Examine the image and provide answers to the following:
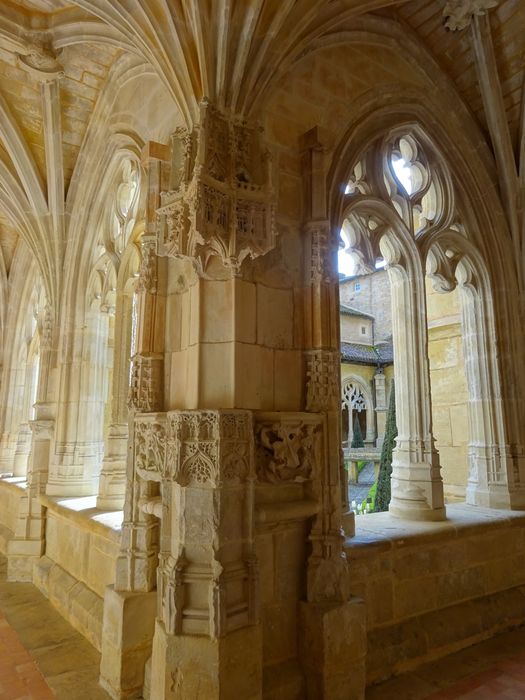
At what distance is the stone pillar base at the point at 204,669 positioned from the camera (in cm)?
238

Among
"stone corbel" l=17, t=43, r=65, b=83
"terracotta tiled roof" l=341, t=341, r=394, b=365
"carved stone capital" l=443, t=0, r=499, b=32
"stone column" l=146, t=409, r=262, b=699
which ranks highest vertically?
"carved stone capital" l=443, t=0, r=499, b=32

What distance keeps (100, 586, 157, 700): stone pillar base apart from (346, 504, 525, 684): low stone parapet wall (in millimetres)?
1315

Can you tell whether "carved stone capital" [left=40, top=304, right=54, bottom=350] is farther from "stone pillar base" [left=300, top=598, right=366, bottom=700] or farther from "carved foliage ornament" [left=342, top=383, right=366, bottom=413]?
"carved foliage ornament" [left=342, top=383, right=366, bottom=413]

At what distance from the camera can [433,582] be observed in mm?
3625

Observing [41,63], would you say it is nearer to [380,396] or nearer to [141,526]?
[141,526]

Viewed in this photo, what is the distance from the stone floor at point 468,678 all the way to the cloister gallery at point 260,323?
0.11 metres

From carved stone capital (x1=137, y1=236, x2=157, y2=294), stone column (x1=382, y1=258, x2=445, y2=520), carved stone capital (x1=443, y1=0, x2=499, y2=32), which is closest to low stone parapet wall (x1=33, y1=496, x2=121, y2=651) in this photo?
carved stone capital (x1=137, y1=236, x2=157, y2=294)

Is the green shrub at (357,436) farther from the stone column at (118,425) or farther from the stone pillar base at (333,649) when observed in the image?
the stone pillar base at (333,649)

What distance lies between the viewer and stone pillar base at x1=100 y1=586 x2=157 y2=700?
2820 millimetres

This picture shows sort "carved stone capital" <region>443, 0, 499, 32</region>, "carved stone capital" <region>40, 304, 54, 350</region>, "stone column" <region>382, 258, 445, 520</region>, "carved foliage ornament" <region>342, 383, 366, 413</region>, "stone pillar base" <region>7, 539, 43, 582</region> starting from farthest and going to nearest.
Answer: "carved foliage ornament" <region>342, 383, 366, 413</region>, "carved stone capital" <region>40, 304, 54, 350</region>, "stone pillar base" <region>7, 539, 43, 582</region>, "carved stone capital" <region>443, 0, 499, 32</region>, "stone column" <region>382, 258, 445, 520</region>

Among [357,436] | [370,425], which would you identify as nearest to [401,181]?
[357,436]

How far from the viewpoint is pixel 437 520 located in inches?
160

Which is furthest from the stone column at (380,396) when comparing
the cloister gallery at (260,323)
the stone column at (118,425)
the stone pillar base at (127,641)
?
the stone pillar base at (127,641)

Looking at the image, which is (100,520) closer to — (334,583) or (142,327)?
(142,327)
